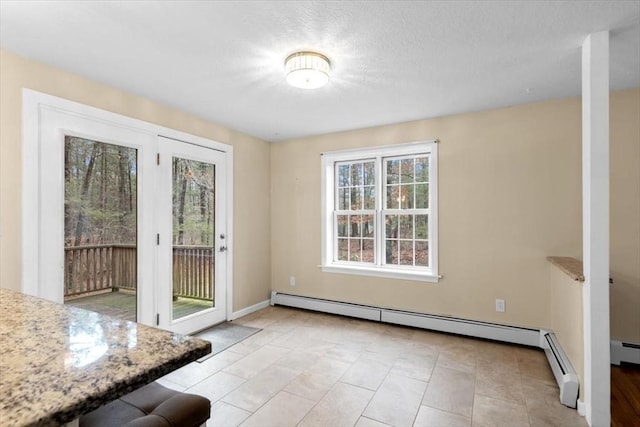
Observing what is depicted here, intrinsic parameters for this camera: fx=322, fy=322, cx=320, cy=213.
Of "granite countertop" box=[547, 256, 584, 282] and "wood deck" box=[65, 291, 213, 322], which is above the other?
"granite countertop" box=[547, 256, 584, 282]

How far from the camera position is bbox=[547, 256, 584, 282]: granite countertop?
2.15m

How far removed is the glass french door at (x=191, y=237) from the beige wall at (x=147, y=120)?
9.6 inches

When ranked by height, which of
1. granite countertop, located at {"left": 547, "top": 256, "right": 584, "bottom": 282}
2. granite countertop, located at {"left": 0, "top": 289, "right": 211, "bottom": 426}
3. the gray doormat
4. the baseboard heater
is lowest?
the gray doormat

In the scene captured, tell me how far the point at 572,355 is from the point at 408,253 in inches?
72.6

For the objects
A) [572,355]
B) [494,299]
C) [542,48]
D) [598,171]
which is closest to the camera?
[598,171]

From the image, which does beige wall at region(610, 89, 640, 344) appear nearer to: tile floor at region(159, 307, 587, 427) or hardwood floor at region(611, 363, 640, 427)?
hardwood floor at region(611, 363, 640, 427)

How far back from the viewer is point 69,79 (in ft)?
8.41

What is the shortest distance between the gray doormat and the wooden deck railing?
38 centimetres

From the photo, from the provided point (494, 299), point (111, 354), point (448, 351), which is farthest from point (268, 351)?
point (111, 354)

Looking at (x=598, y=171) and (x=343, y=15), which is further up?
(x=343, y=15)

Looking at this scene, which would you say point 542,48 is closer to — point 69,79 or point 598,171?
point 598,171

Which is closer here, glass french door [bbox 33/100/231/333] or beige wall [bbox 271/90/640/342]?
glass french door [bbox 33/100/231/333]

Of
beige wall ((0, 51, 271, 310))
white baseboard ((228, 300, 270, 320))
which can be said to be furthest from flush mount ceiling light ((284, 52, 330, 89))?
white baseboard ((228, 300, 270, 320))

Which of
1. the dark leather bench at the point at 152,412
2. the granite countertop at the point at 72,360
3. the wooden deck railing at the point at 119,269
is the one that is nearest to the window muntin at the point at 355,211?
the wooden deck railing at the point at 119,269
